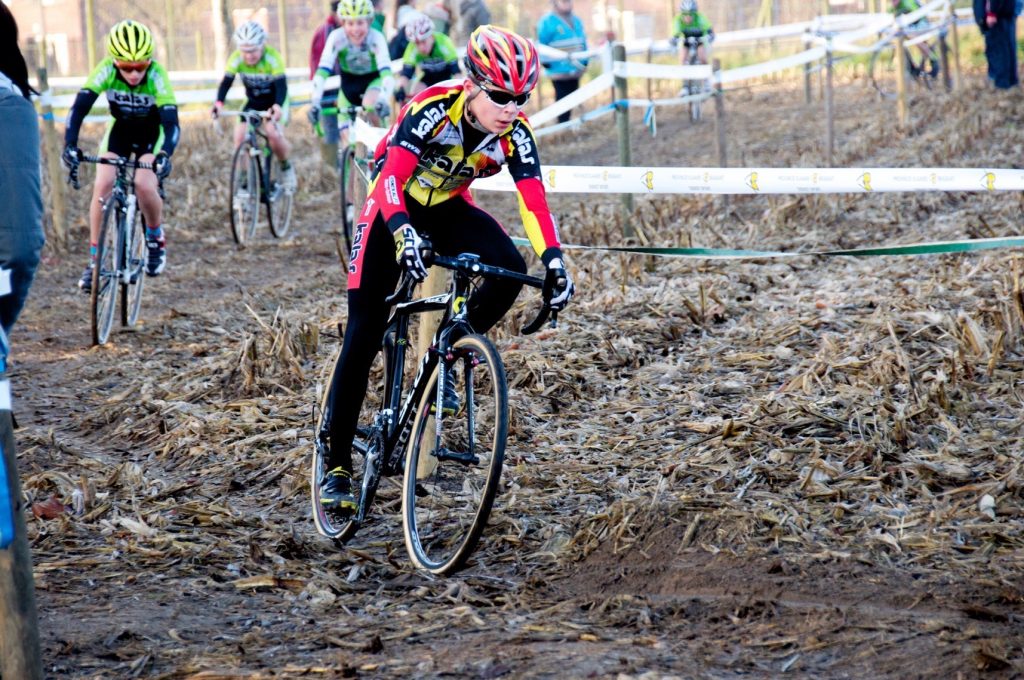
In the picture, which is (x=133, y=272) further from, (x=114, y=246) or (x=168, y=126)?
(x=168, y=126)

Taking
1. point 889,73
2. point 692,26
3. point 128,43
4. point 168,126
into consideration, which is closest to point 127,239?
point 168,126

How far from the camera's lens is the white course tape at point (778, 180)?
668cm

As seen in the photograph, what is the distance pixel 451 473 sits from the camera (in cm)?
591

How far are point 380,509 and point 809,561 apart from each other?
79.4 inches

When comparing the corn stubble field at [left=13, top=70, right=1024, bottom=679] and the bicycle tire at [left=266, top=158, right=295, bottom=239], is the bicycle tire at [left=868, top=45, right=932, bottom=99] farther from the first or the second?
the corn stubble field at [left=13, top=70, right=1024, bottom=679]

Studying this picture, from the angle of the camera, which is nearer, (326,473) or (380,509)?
(326,473)

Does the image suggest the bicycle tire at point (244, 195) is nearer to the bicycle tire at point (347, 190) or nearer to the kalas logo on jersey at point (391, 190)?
the bicycle tire at point (347, 190)

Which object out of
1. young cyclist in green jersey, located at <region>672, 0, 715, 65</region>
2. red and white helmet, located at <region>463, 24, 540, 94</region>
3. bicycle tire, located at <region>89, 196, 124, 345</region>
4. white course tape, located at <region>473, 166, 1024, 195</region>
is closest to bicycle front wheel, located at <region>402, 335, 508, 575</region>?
red and white helmet, located at <region>463, 24, 540, 94</region>

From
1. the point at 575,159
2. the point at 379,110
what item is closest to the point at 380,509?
the point at 379,110

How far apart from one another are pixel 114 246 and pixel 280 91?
394 centimetres

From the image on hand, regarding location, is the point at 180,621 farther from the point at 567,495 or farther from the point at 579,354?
the point at 579,354

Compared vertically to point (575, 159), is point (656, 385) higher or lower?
lower

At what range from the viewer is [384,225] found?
4.93 metres

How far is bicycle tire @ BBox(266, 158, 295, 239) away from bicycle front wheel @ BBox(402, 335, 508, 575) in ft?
23.8
